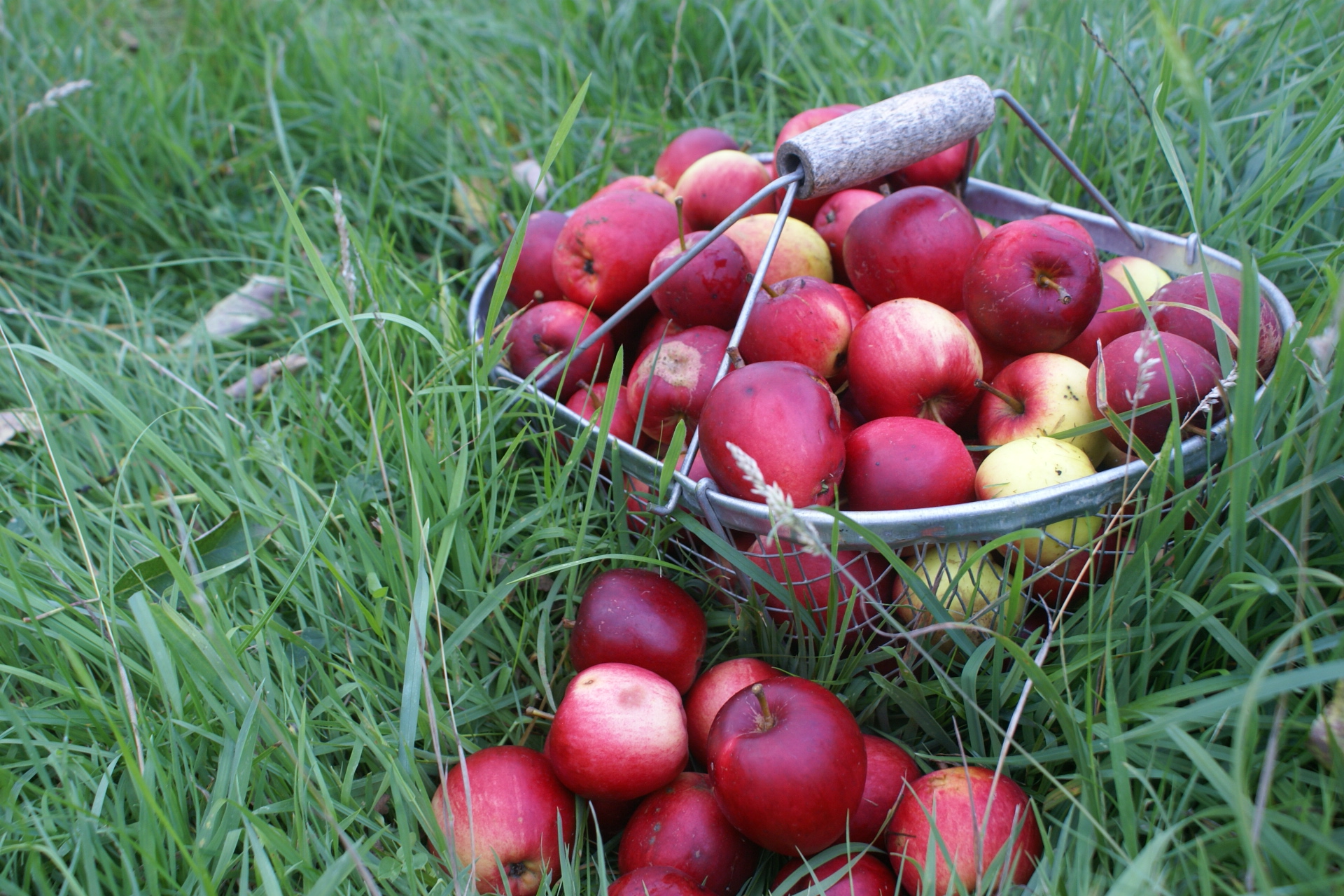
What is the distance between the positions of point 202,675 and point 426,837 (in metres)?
0.49

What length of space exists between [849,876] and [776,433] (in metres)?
0.74

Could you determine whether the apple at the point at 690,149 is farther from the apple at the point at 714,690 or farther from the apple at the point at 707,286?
the apple at the point at 714,690

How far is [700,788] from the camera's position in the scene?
161cm

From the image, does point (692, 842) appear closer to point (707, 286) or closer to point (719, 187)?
point (707, 286)

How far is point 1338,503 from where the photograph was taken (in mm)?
1480

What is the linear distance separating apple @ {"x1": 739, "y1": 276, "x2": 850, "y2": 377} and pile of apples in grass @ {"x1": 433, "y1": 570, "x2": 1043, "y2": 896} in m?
0.59

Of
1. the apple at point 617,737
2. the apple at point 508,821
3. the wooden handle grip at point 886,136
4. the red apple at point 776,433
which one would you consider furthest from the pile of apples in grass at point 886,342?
the apple at point 508,821

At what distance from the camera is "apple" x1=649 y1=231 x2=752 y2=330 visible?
2.05m

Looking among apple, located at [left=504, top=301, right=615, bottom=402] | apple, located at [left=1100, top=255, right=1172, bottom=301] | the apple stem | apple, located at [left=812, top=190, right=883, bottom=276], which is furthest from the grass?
apple, located at [left=812, top=190, right=883, bottom=276]

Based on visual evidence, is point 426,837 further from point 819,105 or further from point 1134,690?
point 819,105

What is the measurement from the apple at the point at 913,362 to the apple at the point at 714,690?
63 centimetres

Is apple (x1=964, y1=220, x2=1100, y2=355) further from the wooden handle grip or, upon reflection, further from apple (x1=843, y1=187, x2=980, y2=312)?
the wooden handle grip

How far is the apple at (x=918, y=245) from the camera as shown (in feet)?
6.76

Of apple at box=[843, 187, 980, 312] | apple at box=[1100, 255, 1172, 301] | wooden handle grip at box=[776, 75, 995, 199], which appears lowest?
apple at box=[1100, 255, 1172, 301]
